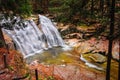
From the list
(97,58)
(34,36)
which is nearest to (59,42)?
(34,36)

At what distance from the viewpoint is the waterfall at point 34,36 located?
2488cm

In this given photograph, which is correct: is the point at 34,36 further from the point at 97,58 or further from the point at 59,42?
the point at 97,58

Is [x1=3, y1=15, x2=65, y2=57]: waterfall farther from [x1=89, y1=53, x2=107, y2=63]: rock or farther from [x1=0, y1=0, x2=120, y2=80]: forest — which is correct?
[x1=89, y1=53, x2=107, y2=63]: rock

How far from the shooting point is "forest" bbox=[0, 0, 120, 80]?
1522 cm

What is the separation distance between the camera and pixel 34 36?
28.0 metres

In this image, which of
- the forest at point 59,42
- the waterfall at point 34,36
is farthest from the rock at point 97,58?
the waterfall at point 34,36

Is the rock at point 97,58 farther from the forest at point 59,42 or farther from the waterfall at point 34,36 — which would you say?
the waterfall at point 34,36

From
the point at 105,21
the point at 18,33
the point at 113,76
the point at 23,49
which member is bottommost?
the point at 113,76

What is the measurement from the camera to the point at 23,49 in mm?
24656

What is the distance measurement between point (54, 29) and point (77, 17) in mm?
4091

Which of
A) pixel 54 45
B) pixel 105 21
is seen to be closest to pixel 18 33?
pixel 54 45

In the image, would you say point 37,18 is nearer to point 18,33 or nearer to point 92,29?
point 18,33

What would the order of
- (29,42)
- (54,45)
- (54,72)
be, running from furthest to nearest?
(54,45)
(29,42)
(54,72)

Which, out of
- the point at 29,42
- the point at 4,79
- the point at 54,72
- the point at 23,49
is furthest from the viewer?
the point at 29,42
